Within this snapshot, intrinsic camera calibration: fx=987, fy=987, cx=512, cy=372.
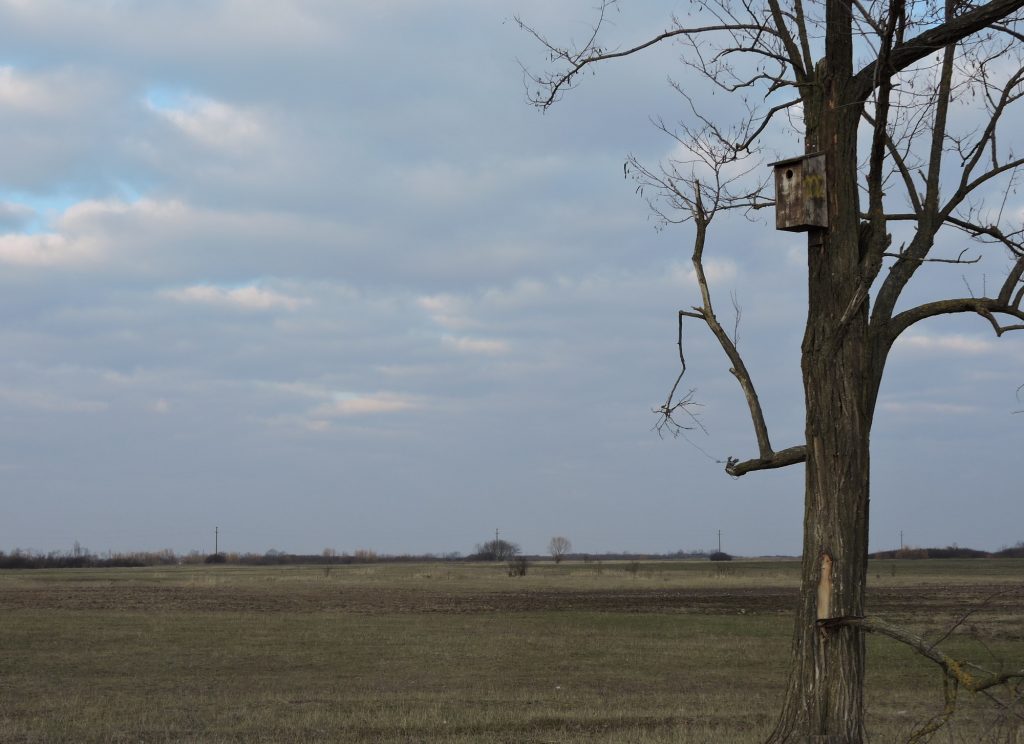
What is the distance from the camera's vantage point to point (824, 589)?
570 cm

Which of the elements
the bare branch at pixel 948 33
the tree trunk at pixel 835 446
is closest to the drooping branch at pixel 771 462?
the tree trunk at pixel 835 446

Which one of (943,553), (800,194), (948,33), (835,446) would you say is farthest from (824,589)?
(943,553)

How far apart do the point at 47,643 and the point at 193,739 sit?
49.6 feet

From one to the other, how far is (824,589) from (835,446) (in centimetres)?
83

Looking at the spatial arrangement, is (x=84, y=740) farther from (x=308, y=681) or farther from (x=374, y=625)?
(x=374, y=625)

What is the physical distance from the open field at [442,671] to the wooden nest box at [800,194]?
262 centimetres

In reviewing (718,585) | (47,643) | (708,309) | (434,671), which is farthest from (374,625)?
(718,585)

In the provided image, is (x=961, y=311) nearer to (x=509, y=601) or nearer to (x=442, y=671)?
(x=442, y=671)

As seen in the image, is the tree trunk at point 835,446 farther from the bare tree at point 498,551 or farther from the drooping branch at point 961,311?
the bare tree at point 498,551

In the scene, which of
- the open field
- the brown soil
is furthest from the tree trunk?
the brown soil

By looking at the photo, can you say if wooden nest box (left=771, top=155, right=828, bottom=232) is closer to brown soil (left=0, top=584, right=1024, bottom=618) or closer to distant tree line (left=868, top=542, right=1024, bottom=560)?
brown soil (left=0, top=584, right=1024, bottom=618)

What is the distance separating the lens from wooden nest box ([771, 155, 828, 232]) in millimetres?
6070

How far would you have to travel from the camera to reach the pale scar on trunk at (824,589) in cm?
567

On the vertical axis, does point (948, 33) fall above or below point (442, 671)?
above
